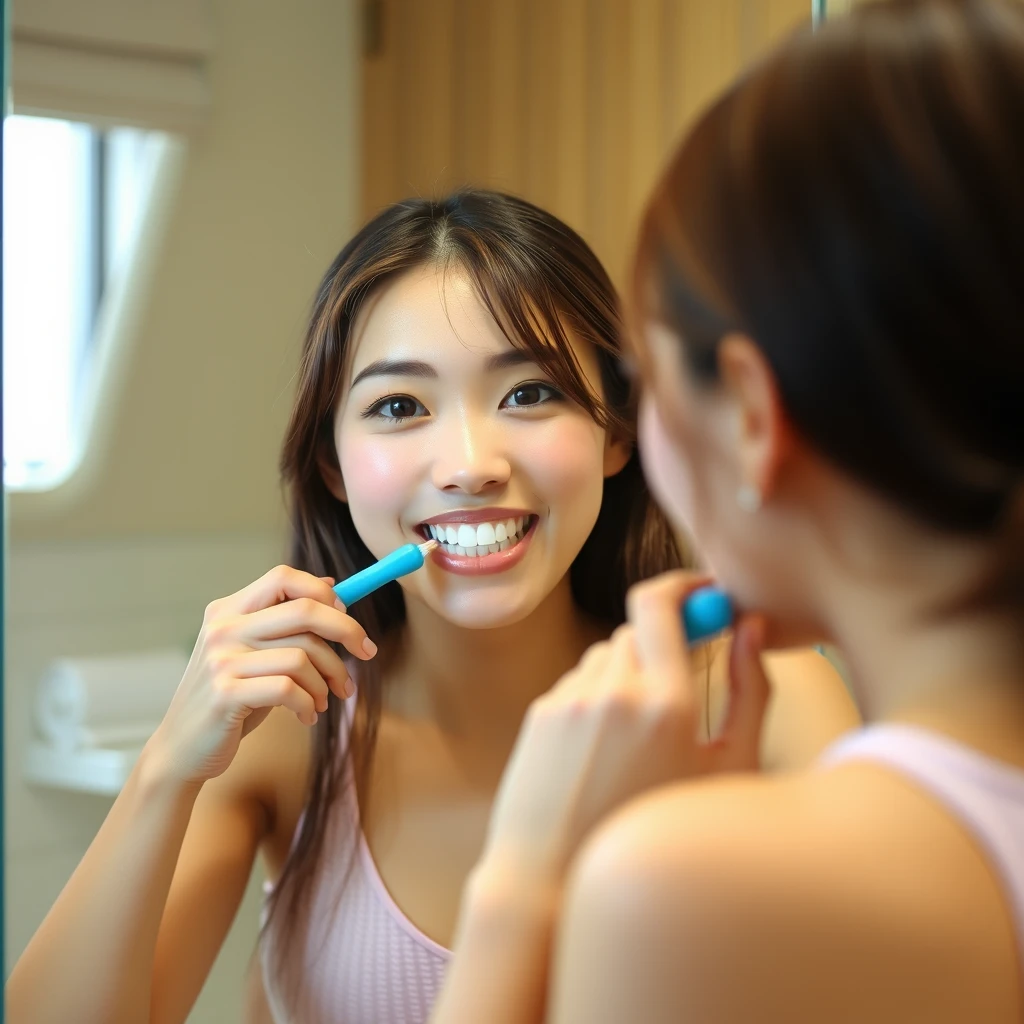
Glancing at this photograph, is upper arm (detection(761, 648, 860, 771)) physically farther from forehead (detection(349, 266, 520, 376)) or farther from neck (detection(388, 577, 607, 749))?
forehead (detection(349, 266, 520, 376))

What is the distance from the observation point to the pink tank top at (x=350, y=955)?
816 mm

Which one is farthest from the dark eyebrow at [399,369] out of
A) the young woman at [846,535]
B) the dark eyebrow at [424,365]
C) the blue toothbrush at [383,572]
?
the young woman at [846,535]

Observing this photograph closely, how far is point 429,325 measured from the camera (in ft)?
2.54

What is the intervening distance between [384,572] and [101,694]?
0.38m

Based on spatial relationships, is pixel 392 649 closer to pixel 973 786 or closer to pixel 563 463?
pixel 563 463

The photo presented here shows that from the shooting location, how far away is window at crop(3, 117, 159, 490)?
3.49ft

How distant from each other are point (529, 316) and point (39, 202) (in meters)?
0.53

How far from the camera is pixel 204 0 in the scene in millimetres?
1095

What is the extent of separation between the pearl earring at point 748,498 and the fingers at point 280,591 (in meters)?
0.36

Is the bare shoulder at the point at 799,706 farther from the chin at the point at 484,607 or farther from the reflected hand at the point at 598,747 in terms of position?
the reflected hand at the point at 598,747

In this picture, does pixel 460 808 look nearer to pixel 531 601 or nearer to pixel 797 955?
pixel 531 601

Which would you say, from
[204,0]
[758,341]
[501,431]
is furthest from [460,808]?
[204,0]

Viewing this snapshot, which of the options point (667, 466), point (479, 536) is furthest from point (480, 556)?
point (667, 466)

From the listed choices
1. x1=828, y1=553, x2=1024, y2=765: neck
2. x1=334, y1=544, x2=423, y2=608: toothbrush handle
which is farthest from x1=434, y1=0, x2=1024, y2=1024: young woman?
x1=334, y1=544, x2=423, y2=608: toothbrush handle
